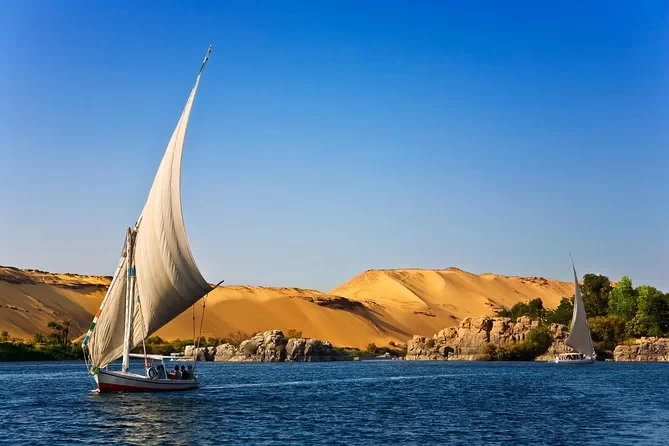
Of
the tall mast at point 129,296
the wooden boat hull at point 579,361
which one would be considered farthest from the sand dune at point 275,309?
the tall mast at point 129,296

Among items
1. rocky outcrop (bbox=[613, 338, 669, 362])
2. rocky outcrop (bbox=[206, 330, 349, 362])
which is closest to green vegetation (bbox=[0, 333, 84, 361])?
rocky outcrop (bbox=[206, 330, 349, 362])

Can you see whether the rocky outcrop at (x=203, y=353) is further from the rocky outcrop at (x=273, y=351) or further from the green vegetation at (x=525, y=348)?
the green vegetation at (x=525, y=348)

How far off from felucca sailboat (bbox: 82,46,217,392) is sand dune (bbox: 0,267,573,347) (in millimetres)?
72120

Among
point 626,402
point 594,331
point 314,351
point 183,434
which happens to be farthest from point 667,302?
point 183,434

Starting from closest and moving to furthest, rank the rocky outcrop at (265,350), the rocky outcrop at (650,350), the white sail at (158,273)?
the white sail at (158,273) → the rocky outcrop at (650,350) → the rocky outcrop at (265,350)

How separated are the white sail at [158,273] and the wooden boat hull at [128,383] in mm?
756

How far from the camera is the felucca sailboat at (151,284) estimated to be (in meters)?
40.1

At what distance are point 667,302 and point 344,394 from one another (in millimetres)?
58774

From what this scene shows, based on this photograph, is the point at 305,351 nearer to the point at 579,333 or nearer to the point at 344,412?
the point at 579,333

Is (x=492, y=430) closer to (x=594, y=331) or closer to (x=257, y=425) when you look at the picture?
(x=257, y=425)

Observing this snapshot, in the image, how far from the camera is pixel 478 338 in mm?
98500

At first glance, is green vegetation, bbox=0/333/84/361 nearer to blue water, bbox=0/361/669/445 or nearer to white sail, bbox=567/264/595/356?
blue water, bbox=0/361/669/445

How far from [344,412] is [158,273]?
10.7 metres

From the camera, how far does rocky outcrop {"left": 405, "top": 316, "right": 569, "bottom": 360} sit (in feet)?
317
